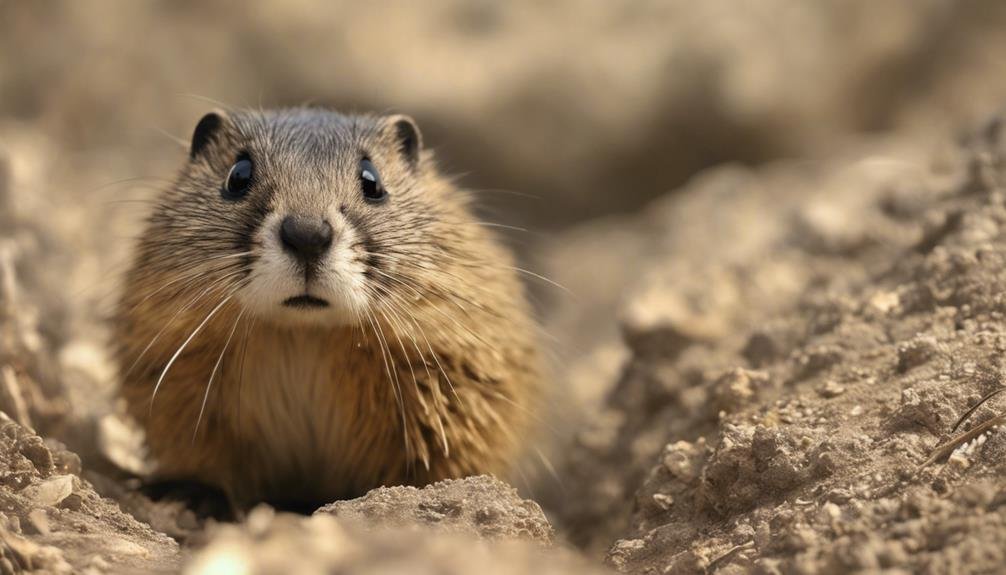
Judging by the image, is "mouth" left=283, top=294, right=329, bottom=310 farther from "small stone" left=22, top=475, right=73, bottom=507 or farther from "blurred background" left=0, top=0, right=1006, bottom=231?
"blurred background" left=0, top=0, right=1006, bottom=231

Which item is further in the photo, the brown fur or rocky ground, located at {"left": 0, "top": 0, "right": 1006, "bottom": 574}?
the brown fur

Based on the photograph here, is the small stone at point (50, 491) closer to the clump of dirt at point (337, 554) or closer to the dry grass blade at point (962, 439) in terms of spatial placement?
the clump of dirt at point (337, 554)

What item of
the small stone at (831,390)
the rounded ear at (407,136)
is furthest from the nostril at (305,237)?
the small stone at (831,390)

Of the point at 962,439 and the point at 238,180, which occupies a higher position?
the point at 238,180

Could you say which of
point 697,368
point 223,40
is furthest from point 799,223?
point 223,40

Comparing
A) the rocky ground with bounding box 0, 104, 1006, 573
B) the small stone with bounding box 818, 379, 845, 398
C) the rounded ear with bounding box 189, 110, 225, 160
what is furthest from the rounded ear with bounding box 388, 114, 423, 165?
the small stone with bounding box 818, 379, 845, 398

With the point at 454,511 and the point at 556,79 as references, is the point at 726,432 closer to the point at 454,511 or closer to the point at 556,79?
Answer: the point at 454,511

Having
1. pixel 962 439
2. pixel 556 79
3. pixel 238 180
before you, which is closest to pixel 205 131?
pixel 238 180
